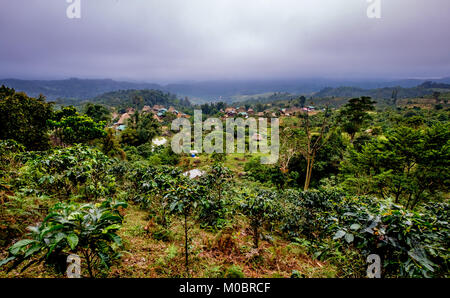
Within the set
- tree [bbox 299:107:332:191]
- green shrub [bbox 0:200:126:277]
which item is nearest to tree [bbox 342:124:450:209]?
tree [bbox 299:107:332:191]

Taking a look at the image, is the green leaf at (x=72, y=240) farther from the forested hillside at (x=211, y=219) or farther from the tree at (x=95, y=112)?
the tree at (x=95, y=112)

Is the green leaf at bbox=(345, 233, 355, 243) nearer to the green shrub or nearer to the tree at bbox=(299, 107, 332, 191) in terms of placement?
the green shrub

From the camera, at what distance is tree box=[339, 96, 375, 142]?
76.5 feet

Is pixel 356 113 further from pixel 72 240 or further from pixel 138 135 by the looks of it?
pixel 138 135

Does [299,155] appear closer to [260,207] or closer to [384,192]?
[384,192]

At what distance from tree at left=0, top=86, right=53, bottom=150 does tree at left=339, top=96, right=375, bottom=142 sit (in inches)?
1202

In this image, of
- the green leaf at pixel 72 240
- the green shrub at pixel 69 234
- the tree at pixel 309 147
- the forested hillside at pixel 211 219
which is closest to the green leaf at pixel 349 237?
the forested hillside at pixel 211 219

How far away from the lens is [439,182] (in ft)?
Result: 28.0

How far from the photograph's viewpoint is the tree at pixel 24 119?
464 inches

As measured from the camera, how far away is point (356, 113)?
23531mm

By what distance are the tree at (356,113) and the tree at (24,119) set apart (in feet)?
100

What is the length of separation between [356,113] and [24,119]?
1316 inches

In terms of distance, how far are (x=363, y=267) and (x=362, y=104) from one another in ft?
90.9
